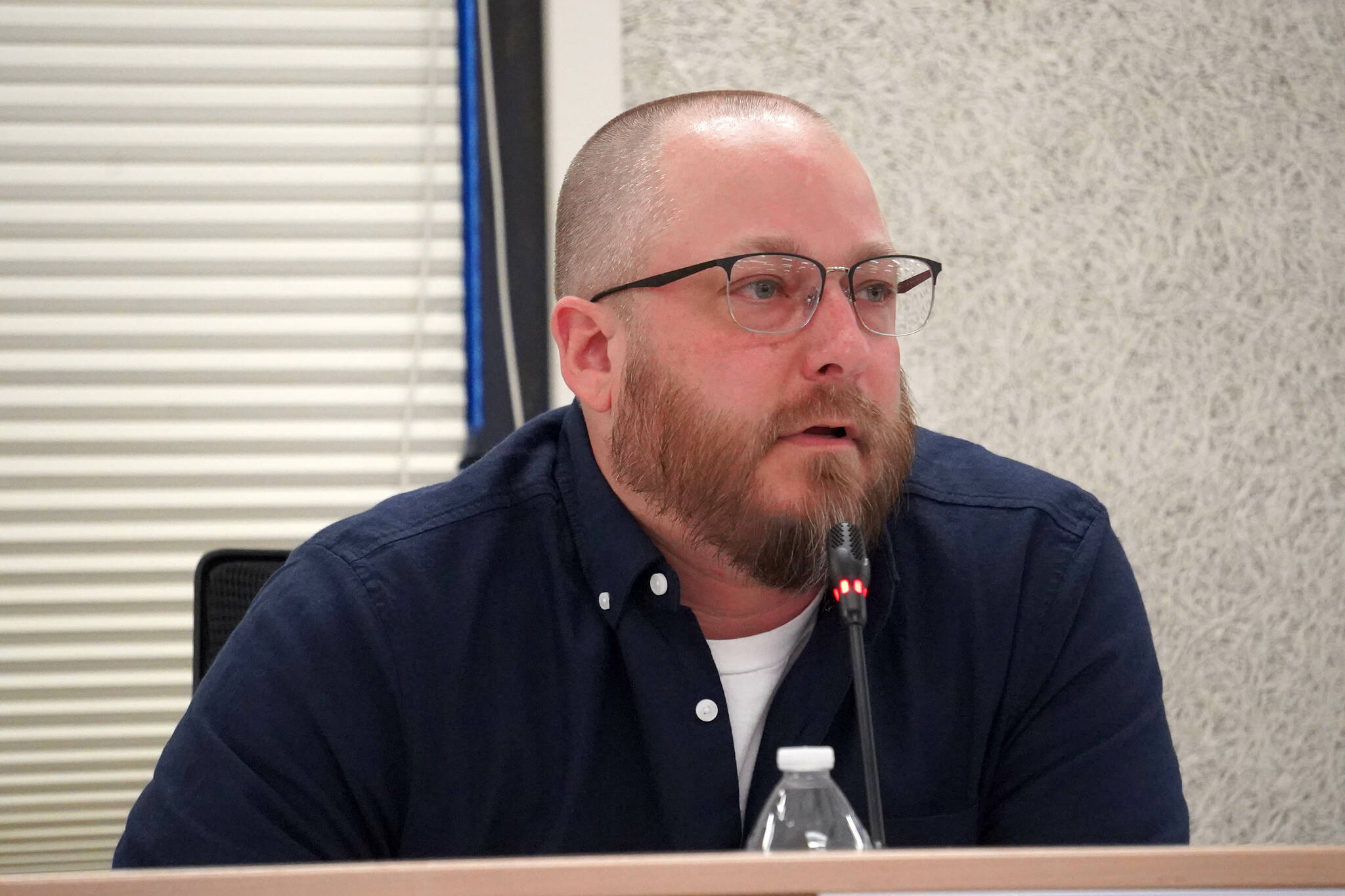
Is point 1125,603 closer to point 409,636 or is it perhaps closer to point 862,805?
point 862,805

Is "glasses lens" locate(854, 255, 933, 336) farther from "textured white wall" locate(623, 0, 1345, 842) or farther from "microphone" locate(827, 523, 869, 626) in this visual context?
"textured white wall" locate(623, 0, 1345, 842)

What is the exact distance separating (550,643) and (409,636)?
0.12m

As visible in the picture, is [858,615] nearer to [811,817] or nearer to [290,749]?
[811,817]

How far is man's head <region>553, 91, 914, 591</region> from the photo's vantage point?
1.03 metres

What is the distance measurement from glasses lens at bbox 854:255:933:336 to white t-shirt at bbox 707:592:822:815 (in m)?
0.26

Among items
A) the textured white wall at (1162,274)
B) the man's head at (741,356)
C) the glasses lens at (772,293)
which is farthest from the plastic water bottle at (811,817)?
the textured white wall at (1162,274)

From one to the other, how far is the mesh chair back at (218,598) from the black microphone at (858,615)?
2.06 ft

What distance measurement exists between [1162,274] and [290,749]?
148cm

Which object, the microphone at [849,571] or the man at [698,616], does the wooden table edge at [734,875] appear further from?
the man at [698,616]

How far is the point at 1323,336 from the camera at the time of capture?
1879mm

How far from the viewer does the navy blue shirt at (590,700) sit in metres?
0.92

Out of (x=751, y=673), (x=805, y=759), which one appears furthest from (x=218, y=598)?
(x=805, y=759)

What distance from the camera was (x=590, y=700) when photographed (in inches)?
38.8

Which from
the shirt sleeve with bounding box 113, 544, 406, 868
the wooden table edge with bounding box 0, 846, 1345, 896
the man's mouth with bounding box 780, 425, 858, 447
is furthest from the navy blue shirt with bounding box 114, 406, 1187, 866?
the wooden table edge with bounding box 0, 846, 1345, 896
